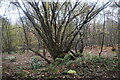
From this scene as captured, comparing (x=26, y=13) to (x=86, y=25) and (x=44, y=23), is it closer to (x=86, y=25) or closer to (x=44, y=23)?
(x=44, y=23)

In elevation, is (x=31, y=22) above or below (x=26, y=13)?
below

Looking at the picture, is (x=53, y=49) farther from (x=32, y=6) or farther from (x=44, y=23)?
(x=32, y=6)

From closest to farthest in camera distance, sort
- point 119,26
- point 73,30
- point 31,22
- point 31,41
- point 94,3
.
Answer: point 119,26
point 94,3
point 31,22
point 73,30
point 31,41

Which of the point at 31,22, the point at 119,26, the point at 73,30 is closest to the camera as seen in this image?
the point at 119,26

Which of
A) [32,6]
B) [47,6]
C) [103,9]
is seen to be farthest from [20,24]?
[103,9]

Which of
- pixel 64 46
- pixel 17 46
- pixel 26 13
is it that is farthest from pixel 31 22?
pixel 64 46

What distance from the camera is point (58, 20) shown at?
288 centimetres

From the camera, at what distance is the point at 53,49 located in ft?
9.71

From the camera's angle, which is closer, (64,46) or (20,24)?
(20,24)

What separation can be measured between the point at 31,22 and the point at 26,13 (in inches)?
9.4

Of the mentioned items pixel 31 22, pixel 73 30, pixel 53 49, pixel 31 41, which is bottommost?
pixel 53 49

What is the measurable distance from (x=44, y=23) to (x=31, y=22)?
0.95 ft

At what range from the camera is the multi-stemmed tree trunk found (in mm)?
2653

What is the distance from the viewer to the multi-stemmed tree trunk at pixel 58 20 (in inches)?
104
